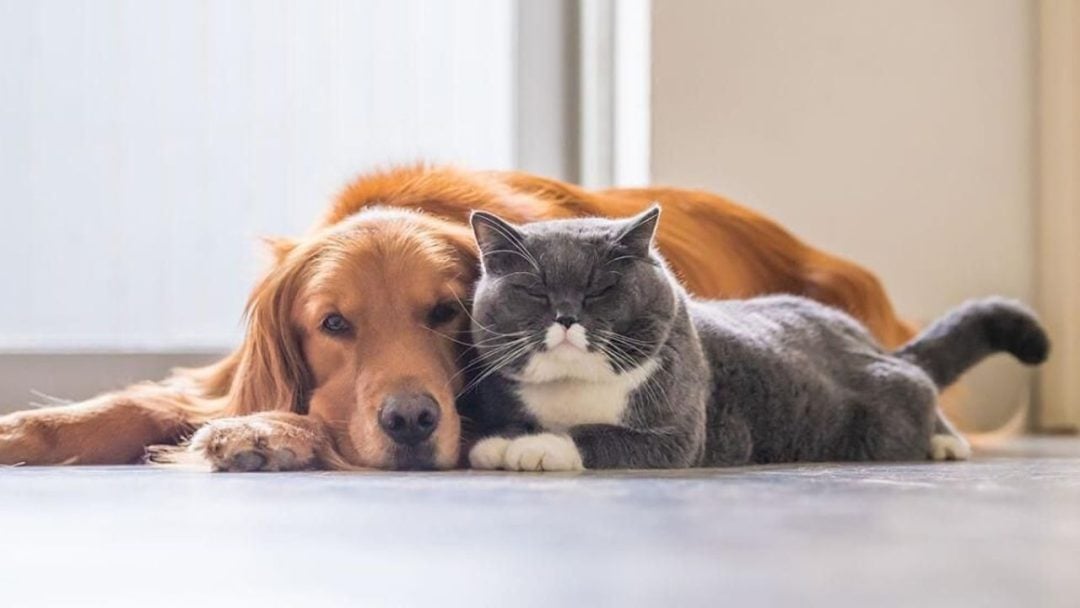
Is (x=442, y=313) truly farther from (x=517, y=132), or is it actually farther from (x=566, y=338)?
(x=517, y=132)

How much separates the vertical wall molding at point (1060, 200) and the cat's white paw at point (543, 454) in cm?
163

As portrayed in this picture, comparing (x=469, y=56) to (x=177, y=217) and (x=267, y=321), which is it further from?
(x=267, y=321)

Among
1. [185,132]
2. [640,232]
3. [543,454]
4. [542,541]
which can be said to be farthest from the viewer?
[185,132]

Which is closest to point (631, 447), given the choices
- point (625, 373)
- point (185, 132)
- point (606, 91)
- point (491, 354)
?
point (625, 373)

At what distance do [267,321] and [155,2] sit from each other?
1214 mm

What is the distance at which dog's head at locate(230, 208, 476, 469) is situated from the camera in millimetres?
1604

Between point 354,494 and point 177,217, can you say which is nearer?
point 354,494

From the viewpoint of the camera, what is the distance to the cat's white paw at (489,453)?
1575mm

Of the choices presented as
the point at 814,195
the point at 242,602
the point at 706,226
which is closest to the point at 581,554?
the point at 242,602

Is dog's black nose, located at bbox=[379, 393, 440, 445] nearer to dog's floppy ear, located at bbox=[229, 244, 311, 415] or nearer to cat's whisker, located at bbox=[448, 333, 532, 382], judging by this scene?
cat's whisker, located at bbox=[448, 333, 532, 382]

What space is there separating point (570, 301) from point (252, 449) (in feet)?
1.24

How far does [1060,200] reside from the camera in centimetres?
289

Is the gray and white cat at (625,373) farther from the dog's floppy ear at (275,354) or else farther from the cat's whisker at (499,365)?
the dog's floppy ear at (275,354)

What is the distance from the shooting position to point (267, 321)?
179cm
